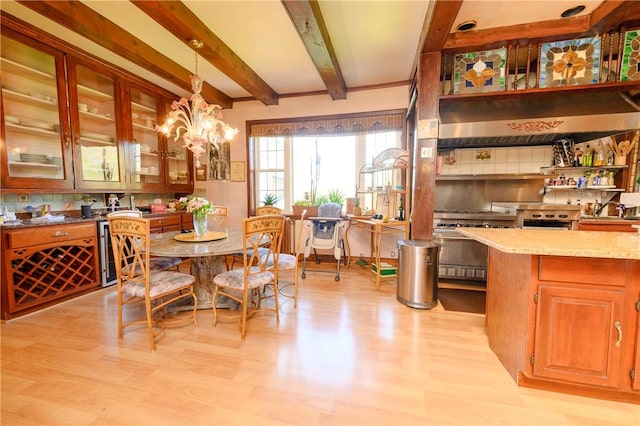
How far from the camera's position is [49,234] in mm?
2537

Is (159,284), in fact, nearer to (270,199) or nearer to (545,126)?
(270,199)

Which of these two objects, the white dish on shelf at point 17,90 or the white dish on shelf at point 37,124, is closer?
the white dish on shelf at point 17,90

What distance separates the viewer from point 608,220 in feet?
8.86

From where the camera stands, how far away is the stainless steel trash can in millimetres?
2521

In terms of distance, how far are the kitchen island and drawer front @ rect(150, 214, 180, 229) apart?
12.6 ft

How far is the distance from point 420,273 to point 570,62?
244cm

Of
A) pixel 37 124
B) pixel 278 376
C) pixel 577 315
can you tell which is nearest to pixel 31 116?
pixel 37 124

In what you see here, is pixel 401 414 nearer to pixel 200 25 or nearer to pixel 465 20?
pixel 465 20

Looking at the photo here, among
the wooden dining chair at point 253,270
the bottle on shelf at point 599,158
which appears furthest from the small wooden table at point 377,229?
the bottle on shelf at point 599,158

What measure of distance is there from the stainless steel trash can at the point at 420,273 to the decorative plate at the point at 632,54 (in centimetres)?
236

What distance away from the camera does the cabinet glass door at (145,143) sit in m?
3.57

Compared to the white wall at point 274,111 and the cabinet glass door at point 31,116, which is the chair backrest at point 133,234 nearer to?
the cabinet glass door at point 31,116

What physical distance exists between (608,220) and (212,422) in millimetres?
3889

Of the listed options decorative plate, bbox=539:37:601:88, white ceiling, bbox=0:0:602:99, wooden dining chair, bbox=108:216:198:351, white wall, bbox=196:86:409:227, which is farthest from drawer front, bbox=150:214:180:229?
decorative plate, bbox=539:37:601:88
